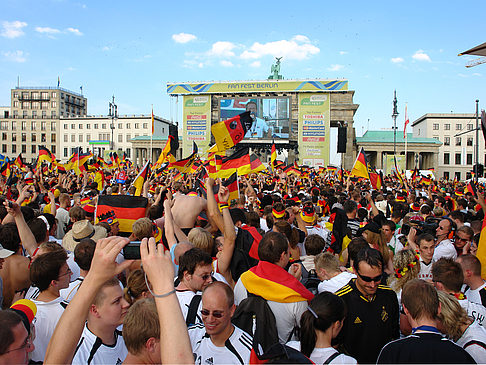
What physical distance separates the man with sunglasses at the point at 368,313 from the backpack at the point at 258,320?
596 mm

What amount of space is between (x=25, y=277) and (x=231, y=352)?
8.92 feet

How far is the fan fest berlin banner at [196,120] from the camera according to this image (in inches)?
2055

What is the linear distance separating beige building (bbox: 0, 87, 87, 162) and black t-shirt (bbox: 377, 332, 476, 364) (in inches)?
4118

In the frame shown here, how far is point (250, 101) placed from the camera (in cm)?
5122

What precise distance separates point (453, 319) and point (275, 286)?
4.55ft

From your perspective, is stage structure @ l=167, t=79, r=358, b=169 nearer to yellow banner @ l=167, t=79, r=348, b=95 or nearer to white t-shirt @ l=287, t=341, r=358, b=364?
yellow banner @ l=167, t=79, r=348, b=95

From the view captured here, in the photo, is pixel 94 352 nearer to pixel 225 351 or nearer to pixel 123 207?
pixel 225 351

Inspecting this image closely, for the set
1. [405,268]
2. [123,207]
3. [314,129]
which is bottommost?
[405,268]

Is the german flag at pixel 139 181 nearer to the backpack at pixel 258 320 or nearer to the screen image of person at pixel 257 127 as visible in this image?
the backpack at pixel 258 320

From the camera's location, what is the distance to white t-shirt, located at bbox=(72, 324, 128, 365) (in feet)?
8.13

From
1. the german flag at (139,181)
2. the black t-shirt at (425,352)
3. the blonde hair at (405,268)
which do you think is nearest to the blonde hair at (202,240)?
the blonde hair at (405,268)

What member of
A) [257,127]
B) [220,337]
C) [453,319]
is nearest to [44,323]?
[220,337]

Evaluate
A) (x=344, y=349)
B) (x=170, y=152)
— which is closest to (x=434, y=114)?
(x=170, y=152)

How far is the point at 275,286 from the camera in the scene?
3170 mm
